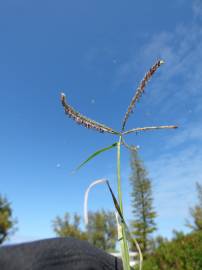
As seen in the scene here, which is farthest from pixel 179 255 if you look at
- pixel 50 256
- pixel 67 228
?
pixel 67 228

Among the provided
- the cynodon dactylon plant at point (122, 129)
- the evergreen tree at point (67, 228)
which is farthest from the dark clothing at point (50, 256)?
the evergreen tree at point (67, 228)

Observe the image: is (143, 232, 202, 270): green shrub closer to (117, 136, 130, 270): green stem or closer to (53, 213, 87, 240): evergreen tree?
(117, 136, 130, 270): green stem

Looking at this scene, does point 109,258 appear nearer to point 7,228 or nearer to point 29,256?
point 29,256

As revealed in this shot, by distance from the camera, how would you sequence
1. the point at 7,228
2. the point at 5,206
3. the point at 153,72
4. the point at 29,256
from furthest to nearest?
the point at 5,206
the point at 7,228
the point at 29,256
the point at 153,72

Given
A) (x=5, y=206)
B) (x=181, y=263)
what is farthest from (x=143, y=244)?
(x=181, y=263)

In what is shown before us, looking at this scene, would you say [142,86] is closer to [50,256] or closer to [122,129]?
[122,129]
